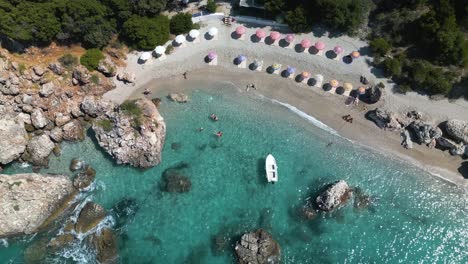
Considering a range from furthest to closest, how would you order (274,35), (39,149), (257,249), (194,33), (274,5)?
(194,33)
(274,35)
(274,5)
(39,149)
(257,249)

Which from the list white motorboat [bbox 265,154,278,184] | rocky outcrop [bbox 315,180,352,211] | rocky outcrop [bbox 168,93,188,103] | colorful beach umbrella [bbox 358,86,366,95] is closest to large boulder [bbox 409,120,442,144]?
colorful beach umbrella [bbox 358,86,366,95]

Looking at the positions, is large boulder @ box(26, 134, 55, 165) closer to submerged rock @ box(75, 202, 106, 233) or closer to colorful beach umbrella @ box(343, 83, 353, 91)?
submerged rock @ box(75, 202, 106, 233)

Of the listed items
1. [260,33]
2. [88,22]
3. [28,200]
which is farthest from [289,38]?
[28,200]

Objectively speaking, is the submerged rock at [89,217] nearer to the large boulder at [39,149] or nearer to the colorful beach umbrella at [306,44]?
the large boulder at [39,149]

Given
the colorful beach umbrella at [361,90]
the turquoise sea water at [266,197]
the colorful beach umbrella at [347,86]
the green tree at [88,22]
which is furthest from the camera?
the green tree at [88,22]

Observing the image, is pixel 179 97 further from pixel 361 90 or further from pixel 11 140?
pixel 361 90

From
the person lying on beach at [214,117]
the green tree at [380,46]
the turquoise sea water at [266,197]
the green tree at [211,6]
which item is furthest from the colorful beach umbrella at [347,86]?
the green tree at [211,6]

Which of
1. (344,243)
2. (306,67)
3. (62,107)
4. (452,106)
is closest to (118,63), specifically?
(62,107)

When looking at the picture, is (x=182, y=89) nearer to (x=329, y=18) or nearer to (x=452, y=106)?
(x=329, y=18)
